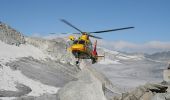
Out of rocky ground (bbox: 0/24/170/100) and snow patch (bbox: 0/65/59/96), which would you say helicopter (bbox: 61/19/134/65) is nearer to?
rocky ground (bbox: 0/24/170/100)

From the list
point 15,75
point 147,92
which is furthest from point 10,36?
point 147,92

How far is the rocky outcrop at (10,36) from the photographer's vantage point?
2199 inches

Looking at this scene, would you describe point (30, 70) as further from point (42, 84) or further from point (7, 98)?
point (7, 98)

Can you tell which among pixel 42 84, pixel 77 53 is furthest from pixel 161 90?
pixel 42 84

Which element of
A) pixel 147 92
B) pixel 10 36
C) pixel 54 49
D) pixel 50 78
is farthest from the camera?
pixel 54 49

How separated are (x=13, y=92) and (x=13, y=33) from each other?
1000 inches

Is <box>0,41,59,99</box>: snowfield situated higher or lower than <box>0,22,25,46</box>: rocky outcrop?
lower

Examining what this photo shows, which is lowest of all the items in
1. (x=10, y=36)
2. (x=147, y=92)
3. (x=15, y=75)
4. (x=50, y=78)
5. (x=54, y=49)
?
(x=50, y=78)

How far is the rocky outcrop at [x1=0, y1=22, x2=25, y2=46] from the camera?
183ft

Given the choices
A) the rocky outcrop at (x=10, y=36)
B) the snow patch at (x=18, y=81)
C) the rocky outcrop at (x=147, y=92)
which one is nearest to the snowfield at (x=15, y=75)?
the snow patch at (x=18, y=81)

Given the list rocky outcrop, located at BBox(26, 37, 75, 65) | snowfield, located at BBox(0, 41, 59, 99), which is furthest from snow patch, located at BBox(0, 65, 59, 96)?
rocky outcrop, located at BBox(26, 37, 75, 65)

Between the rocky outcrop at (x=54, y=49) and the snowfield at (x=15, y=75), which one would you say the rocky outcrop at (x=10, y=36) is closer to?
the snowfield at (x=15, y=75)

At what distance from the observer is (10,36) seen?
57750mm

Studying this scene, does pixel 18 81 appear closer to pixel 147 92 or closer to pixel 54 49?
pixel 147 92
